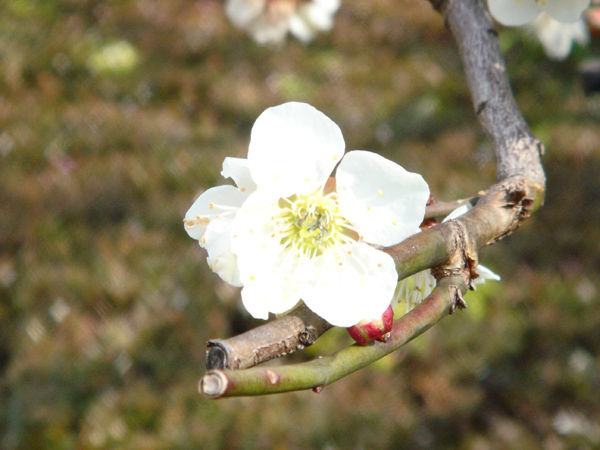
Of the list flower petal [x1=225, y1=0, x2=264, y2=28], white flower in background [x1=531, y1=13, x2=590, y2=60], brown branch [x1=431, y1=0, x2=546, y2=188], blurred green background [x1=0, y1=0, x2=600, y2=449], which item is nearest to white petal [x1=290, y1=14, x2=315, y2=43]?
flower petal [x1=225, y1=0, x2=264, y2=28]

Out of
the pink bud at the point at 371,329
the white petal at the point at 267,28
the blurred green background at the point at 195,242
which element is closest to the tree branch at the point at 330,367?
the pink bud at the point at 371,329

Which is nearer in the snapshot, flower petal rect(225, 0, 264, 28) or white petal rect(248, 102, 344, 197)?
white petal rect(248, 102, 344, 197)

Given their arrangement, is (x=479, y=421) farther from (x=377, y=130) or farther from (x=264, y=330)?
(x=264, y=330)

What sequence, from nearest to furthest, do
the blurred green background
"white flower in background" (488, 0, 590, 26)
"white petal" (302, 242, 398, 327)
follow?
1. "white petal" (302, 242, 398, 327)
2. "white flower in background" (488, 0, 590, 26)
3. the blurred green background

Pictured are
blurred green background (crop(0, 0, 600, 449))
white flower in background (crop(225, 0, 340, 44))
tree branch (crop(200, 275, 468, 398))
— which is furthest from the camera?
blurred green background (crop(0, 0, 600, 449))

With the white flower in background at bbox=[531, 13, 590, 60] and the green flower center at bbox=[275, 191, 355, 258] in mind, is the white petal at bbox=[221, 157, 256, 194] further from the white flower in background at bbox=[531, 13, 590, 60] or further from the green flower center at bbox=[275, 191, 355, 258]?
the white flower in background at bbox=[531, 13, 590, 60]

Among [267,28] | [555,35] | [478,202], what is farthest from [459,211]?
[267,28]

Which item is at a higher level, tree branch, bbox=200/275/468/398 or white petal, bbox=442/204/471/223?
tree branch, bbox=200/275/468/398

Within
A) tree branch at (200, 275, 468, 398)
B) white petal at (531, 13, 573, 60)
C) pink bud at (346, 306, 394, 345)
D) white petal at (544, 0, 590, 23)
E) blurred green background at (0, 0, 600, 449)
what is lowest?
blurred green background at (0, 0, 600, 449)
